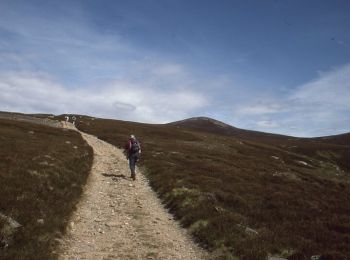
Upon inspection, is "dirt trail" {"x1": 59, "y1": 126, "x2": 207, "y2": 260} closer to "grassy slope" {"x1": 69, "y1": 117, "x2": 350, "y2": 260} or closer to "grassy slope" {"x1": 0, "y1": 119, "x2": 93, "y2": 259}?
"grassy slope" {"x1": 0, "y1": 119, "x2": 93, "y2": 259}

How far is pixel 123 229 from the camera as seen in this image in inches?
648

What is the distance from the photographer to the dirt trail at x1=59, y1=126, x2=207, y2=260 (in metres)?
13.7

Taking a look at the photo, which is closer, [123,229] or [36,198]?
[123,229]

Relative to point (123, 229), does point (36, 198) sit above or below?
above

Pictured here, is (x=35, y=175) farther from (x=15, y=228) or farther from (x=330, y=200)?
(x=330, y=200)

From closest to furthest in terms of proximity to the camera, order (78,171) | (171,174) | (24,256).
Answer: (24,256)
(78,171)
(171,174)

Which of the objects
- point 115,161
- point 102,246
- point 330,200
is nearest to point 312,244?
point 102,246

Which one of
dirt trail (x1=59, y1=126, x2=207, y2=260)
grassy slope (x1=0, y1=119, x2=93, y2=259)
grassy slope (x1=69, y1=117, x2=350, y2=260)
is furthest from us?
grassy slope (x1=69, y1=117, x2=350, y2=260)

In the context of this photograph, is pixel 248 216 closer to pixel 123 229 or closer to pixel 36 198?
pixel 123 229

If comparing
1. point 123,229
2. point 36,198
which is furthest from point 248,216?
point 36,198

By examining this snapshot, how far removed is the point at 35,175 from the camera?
2125cm

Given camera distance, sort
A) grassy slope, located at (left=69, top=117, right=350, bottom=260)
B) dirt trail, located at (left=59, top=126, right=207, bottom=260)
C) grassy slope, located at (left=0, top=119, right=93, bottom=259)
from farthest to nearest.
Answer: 1. grassy slope, located at (left=69, top=117, right=350, bottom=260)
2. dirt trail, located at (left=59, top=126, right=207, bottom=260)
3. grassy slope, located at (left=0, top=119, right=93, bottom=259)

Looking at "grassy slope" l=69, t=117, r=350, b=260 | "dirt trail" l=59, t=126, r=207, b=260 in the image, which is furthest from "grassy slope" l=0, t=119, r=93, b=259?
"grassy slope" l=69, t=117, r=350, b=260

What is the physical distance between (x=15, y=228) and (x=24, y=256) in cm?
229
